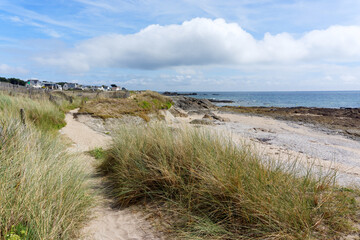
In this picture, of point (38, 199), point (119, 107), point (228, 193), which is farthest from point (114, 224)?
point (119, 107)

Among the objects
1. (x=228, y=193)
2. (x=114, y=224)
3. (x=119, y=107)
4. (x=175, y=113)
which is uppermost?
(x=119, y=107)

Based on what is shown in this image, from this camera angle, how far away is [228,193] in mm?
3443

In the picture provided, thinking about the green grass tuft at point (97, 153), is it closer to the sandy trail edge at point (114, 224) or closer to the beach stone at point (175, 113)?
the sandy trail edge at point (114, 224)

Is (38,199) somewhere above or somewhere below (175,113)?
above

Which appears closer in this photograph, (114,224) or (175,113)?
(114,224)

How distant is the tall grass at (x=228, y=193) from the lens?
2.95m

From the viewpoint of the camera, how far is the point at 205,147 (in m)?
4.51

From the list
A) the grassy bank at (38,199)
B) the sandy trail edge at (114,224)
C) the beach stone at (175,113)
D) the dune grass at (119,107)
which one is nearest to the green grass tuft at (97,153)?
the sandy trail edge at (114,224)

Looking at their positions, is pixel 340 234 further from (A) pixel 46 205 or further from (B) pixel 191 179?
(A) pixel 46 205

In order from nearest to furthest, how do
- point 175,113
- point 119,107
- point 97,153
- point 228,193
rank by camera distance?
point 228,193 < point 97,153 < point 119,107 < point 175,113

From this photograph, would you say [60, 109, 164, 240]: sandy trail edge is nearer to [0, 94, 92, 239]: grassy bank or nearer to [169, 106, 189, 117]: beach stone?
A: [0, 94, 92, 239]: grassy bank

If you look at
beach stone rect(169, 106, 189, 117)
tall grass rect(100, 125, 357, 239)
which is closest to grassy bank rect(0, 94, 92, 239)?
tall grass rect(100, 125, 357, 239)

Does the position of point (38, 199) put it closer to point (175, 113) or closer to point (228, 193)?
point (228, 193)

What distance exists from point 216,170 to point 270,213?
946 mm
